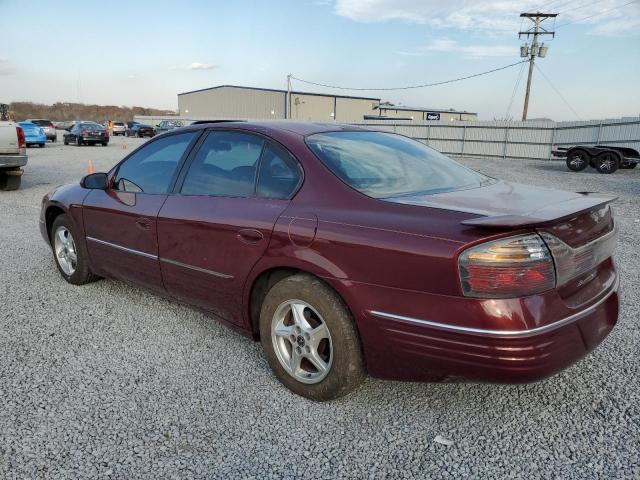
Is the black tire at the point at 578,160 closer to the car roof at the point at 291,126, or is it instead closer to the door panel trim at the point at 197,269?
the car roof at the point at 291,126

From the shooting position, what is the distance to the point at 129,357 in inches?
132

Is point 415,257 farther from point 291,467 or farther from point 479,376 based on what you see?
point 291,467

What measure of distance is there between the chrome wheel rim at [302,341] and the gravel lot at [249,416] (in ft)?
0.58

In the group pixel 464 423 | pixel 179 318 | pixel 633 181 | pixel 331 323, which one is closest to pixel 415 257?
pixel 331 323

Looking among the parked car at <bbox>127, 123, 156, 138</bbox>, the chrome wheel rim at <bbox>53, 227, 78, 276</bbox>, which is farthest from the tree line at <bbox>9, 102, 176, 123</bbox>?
the chrome wheel rim at <bbox>53, 227, 78, 276</bbox>

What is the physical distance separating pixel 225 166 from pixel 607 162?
59.4 ft

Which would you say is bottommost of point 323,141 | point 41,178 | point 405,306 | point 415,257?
point 41,178

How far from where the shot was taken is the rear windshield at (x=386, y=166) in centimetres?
280

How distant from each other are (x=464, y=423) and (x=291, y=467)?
3.09 ft

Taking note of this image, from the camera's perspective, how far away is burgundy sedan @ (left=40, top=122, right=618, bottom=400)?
215 centimetres

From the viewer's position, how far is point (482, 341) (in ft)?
7.03

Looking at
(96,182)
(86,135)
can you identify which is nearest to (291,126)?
(96,182)

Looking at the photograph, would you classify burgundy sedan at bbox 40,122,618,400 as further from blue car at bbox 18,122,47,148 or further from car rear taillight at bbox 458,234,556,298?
blue car at bbox 18,122,47,148

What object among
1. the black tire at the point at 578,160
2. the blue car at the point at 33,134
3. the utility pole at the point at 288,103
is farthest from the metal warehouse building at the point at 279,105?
the black tire at the point at 578,160
